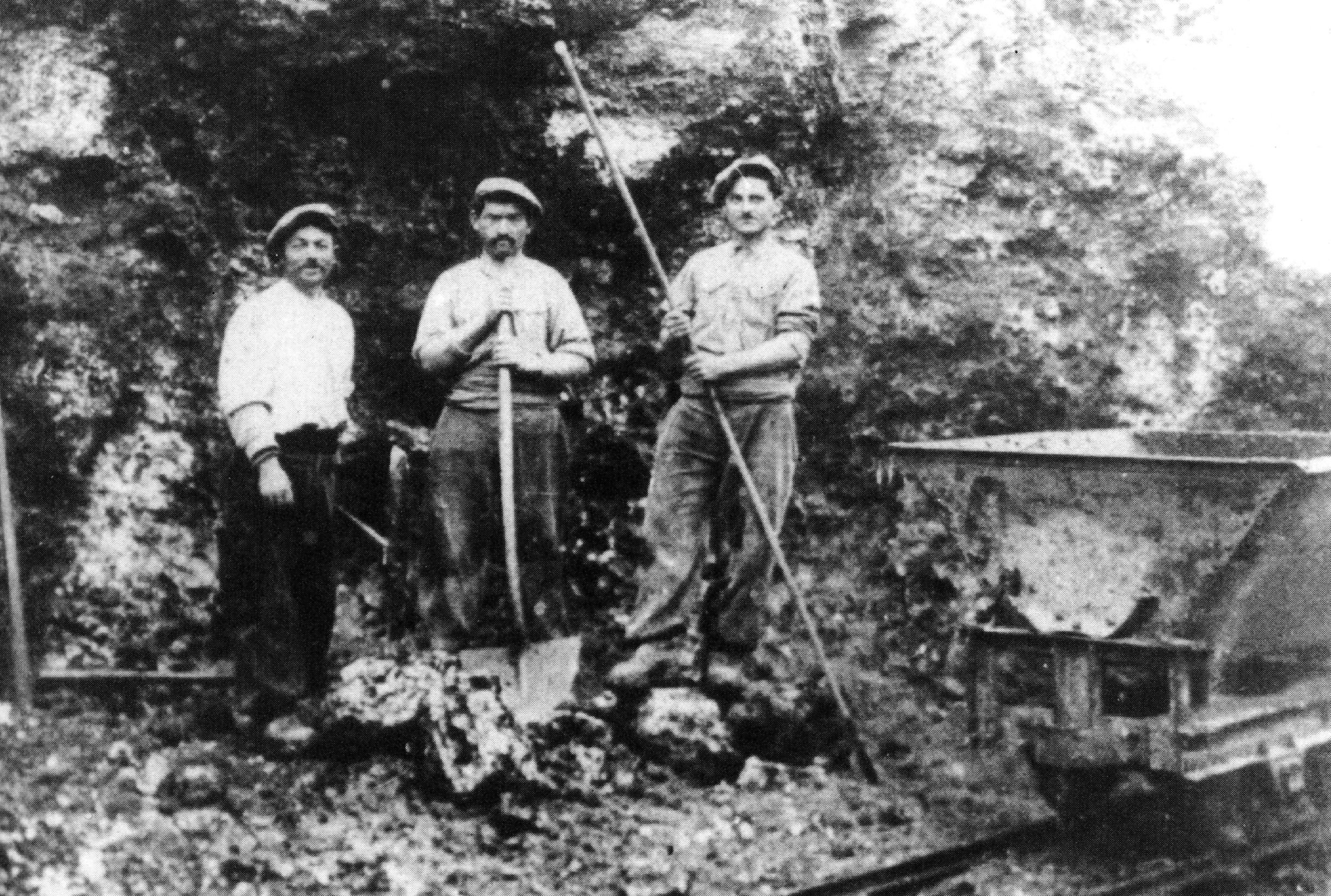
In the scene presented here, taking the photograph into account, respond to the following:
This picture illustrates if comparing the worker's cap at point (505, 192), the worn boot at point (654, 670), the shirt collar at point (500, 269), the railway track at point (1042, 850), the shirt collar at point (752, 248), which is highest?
the worker's cap at point (505, 192)

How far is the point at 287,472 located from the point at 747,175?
2120 millimetres

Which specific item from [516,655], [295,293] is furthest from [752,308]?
[295,293]

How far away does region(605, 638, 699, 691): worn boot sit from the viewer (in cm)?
578

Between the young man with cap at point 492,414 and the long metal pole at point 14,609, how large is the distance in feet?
5.09

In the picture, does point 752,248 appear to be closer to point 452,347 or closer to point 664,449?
point 664,449

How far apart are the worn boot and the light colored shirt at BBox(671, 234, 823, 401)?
103cm

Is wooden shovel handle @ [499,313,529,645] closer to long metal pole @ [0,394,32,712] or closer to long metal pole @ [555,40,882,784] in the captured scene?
long metal pole @ [555,40,882,784]

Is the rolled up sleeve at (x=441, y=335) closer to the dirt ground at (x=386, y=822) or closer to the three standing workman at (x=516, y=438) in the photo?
the three standing workman at (x=516, y=438)

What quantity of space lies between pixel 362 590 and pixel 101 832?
2.17 metres

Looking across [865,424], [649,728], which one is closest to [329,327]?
[649,728]

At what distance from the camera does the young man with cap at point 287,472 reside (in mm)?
5355

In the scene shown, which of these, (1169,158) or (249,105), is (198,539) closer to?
(249,105)

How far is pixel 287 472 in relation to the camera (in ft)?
17.6

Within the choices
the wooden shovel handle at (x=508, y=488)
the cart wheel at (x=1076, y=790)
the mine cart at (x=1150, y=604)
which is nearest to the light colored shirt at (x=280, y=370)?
the wooden shovel handle at (x=508, y=488)
